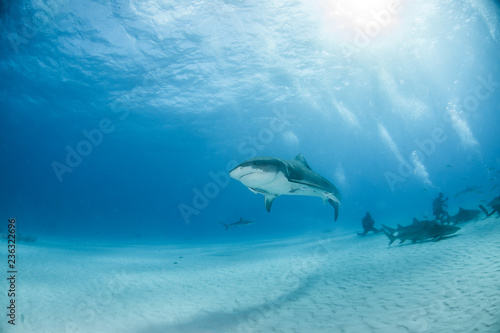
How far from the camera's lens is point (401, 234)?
9719 mm

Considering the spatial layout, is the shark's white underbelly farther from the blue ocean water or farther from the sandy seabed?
the blue ocean water

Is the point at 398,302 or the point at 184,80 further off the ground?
the point at 184,80

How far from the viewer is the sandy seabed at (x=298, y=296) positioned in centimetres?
387

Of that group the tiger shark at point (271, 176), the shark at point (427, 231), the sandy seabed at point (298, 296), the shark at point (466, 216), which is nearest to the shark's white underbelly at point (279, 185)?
the tiger shark at point (271, 176)

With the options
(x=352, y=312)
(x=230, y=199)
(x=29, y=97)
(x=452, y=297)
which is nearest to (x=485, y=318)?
(x=452, y=297)

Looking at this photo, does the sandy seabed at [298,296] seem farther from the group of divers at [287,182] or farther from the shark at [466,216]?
the shark at [466,216]

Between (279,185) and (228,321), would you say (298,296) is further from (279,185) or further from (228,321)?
(279,185)

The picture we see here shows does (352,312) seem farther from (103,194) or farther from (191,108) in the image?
(103,194)

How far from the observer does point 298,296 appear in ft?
18.8

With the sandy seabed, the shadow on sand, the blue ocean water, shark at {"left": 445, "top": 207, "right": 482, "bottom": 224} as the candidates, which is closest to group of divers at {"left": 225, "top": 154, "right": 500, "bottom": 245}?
the sandy seabed

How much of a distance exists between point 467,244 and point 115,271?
506 inches

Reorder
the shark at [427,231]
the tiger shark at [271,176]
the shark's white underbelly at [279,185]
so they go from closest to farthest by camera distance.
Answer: the tiger shark at [271,176], the shark's white underbelly at [279,185], the shark at [427,231]

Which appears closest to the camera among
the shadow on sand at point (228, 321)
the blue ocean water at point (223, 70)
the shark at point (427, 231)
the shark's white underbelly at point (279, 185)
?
the shadow on sand at point (228, 321)

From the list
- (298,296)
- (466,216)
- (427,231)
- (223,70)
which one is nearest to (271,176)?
(298,296)
